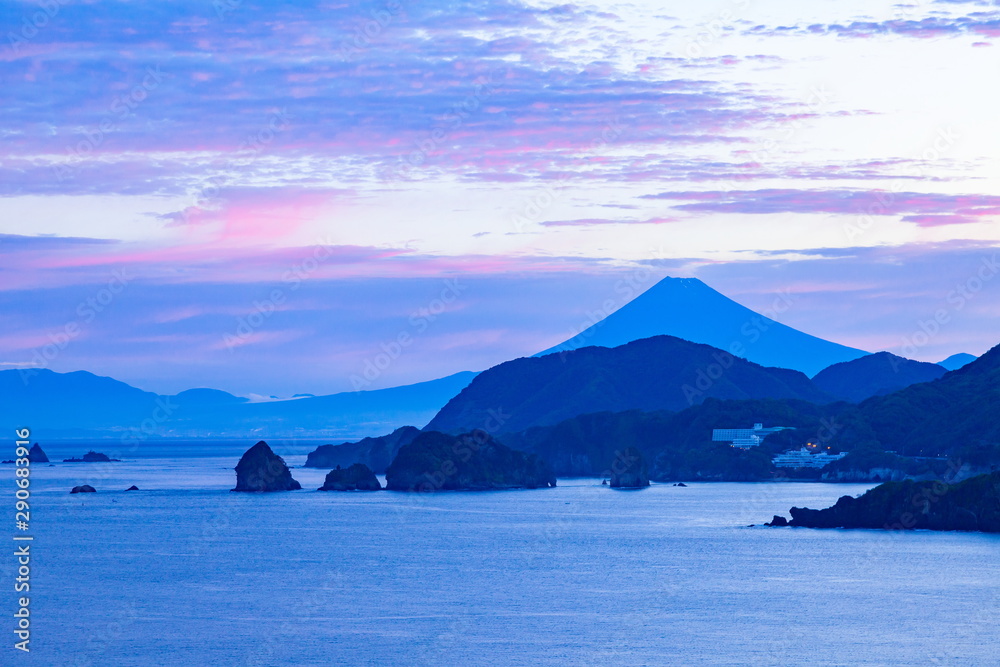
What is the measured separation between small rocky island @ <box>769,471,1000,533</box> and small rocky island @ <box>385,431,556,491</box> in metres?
70.2

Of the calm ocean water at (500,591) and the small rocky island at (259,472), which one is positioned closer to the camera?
the calm ocean water at (500,591)

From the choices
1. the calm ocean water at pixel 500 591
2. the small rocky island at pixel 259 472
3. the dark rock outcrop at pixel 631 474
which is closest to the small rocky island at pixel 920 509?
the calm ocean water at pixel 500 591

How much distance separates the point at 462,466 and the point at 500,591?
106437 millimetres

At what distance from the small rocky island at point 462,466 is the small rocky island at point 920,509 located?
70.2 metres

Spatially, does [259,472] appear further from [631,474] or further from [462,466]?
[631,474]

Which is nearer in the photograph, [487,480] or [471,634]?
[471,634]

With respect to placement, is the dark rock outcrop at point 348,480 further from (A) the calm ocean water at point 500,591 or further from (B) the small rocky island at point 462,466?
(A) the calm ocean water at point 500,591

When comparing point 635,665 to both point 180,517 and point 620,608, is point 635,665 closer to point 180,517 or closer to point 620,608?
point 620,608

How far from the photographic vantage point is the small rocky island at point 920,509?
10638 cm

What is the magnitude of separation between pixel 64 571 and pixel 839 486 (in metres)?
123

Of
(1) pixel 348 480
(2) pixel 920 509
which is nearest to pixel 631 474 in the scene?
(1) pixel 348 480

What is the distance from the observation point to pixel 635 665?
170ft

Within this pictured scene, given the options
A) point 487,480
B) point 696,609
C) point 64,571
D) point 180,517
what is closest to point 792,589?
point 696,609

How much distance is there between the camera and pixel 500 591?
236 feet
